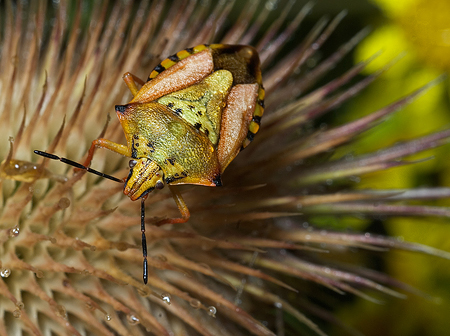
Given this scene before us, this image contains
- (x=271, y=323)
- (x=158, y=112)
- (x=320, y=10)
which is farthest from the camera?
(x=320, y=10)

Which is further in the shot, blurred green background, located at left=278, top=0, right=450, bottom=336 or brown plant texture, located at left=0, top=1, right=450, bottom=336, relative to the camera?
blurred green background, located at left=278, top=0, right=450, bottom=336

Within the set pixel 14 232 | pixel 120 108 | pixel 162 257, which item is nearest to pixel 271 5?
pixel 120 108

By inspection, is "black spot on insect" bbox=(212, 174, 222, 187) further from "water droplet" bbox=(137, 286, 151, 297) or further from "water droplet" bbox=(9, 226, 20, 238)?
"water droplet" bbox=(9, 226, 20, 238)

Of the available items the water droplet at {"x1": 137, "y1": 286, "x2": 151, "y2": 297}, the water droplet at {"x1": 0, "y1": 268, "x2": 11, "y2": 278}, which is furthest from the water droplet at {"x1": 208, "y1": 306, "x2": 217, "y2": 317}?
the water droplet at {"x1": 0, "y1": 268, "x2": 11, "y2": 278}

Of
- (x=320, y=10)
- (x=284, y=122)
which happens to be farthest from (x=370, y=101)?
(x=284, y=122)

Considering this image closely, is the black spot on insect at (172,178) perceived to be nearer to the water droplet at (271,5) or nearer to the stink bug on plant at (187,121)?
the stink bug on plant at (187,121)

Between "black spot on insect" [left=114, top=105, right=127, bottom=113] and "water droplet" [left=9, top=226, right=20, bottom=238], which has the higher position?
"black spot on insect" [left=114, top=105, right=127, bottom=113]

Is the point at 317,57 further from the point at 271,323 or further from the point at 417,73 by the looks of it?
the point at 271,323

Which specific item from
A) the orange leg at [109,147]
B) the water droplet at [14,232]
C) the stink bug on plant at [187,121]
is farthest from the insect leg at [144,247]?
the water droplet at [14,232]

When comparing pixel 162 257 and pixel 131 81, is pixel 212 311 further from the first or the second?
pixel 131 81
